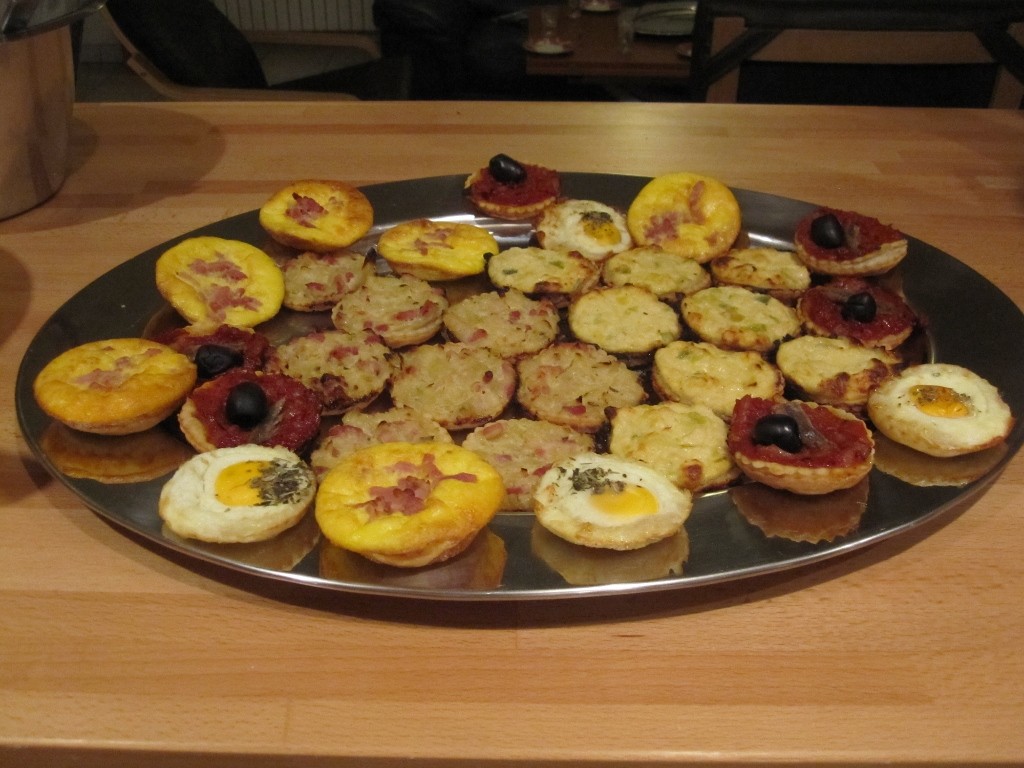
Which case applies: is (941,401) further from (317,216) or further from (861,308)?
(317,216)

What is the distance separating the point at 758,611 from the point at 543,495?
532 millimetres

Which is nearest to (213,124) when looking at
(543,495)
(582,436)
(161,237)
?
(161,237)

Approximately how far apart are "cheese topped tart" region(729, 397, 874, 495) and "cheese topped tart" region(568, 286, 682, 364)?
62 cm

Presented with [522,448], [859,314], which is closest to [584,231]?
[859,314]

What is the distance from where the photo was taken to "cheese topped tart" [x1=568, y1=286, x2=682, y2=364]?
9.42 ft

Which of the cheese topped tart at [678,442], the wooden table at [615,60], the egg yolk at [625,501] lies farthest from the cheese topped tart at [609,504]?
the wooden table at [615,60]

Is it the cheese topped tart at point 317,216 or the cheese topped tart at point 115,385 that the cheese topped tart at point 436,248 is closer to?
the cheese topped tart at point 317,216

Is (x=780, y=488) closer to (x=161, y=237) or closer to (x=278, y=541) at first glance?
(x=278, y=541)

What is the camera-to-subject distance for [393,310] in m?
2.97

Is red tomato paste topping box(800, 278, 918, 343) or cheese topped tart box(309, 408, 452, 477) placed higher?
red tomato paste topping box(800, 278, 918, 343)

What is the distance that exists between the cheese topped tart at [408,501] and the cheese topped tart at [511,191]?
153cm

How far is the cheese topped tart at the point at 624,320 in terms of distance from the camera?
113 inches

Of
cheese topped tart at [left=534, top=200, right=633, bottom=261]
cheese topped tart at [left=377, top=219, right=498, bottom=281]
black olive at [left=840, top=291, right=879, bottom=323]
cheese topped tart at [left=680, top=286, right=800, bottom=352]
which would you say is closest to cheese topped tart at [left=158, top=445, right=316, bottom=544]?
cheese topped tart at [left=377, top=219, right=498, bottom=281]

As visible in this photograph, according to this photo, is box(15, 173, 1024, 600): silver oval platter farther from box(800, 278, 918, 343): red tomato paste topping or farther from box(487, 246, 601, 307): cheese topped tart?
box(487, 246, 601, 307): cheese topped tart
